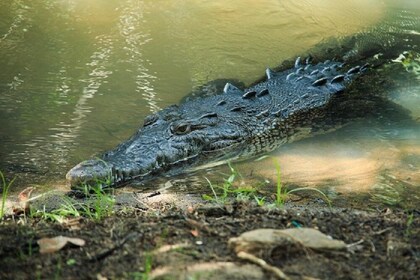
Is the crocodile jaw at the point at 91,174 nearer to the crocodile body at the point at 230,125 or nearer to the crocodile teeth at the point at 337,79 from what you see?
the crocodile body at the point at 230,125

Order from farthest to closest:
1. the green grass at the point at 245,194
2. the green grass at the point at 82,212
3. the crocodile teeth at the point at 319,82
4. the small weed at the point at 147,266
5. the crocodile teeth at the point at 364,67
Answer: the crocodile teeth at the point at 364,67
the crocodile teeth at the point at 319,82
the green grass at the point at 245,194
the green grass at the point at 82,212
the small weed at the point at 147,266

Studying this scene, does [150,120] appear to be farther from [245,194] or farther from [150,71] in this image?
[150,71]

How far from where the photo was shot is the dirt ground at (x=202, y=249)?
2.33 m

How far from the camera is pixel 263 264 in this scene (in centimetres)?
231

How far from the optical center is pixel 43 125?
18.6 ft

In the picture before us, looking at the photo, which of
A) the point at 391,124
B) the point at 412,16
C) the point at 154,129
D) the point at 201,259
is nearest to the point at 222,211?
the point at 201,259

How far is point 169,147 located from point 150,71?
7.88 ft

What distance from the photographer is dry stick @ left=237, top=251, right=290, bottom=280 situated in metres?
2.25

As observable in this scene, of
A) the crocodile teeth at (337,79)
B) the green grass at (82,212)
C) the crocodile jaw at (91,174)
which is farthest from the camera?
the crocodile teeth at (337,79)

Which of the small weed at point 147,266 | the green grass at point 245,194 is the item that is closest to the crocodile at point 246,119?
the green grass at point 245,194

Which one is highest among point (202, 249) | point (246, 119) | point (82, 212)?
point (202, 249)

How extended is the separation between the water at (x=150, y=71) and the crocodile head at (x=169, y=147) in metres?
0.31

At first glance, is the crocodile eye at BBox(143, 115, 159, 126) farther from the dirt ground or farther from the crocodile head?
the dirt ground

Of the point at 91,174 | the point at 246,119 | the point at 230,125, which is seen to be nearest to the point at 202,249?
the point at 91,174
